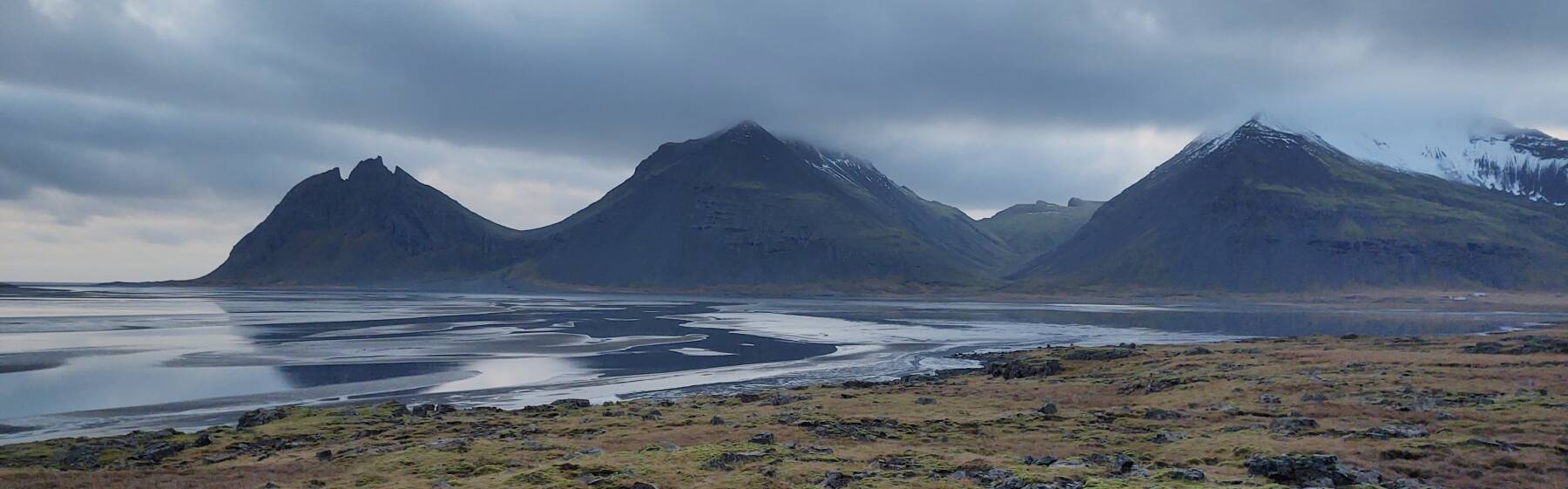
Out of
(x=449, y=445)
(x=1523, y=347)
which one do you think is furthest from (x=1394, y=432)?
(x=1523, y=347)

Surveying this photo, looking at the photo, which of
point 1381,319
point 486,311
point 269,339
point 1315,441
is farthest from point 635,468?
point 1381,319

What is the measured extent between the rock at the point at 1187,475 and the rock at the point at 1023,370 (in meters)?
39.7

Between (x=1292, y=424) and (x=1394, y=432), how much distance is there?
3.74 m

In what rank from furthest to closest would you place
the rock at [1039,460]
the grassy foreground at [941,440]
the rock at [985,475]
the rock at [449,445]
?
the rock at [449,445], the rock at [1039,460], the grassy foreground at [941,440], the rock at [985,475]

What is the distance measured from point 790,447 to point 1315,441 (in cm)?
1759

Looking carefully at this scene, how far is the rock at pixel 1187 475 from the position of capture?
2517 cm

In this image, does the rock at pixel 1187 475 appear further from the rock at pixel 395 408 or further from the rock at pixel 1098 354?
the rock at pixel 1098 354

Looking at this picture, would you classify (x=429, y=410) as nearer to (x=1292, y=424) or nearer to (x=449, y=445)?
(x=449, y=445)

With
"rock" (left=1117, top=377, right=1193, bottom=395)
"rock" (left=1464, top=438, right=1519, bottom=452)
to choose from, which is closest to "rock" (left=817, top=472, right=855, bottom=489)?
"rock" (left=1464, top=438, right=1519, bottom=452)

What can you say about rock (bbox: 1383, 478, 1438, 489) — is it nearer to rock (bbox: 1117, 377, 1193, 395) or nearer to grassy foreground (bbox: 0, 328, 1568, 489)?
grassy foreground (bbox: 0, 328, 1568, 489)

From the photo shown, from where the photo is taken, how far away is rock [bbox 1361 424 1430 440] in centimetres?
3231

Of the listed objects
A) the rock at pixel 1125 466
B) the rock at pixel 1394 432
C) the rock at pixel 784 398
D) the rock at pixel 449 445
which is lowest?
the rock at pixel 449 445

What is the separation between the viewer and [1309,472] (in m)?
25.2

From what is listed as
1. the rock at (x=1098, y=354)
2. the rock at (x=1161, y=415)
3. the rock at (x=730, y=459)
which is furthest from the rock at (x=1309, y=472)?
the rock at (x=1098, y=354)
